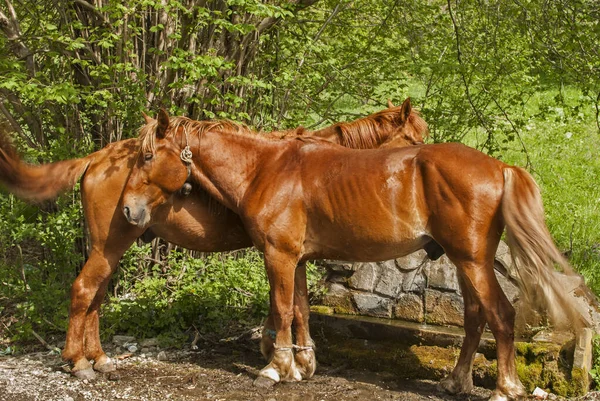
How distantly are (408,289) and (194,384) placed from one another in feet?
6.88

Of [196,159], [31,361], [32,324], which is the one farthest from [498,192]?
[32,324]

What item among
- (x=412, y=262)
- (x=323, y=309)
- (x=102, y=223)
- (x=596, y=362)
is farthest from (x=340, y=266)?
(x=596, y=362)

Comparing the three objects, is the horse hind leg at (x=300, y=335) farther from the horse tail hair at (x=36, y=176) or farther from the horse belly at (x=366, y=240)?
the horse tail hair at (x=36, y=176)

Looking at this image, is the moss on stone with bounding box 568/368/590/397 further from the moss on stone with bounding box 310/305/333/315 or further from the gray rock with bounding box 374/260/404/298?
the moss on stone with bounding box 310/305/333/315

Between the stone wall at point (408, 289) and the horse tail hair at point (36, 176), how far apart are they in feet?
8.44

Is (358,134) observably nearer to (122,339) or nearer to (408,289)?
(408,289)

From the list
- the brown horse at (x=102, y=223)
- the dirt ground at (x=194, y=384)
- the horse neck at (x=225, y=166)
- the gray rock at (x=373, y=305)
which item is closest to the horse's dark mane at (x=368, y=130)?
the brown horse at (x=102, y=223)

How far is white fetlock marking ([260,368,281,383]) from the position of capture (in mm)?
5633

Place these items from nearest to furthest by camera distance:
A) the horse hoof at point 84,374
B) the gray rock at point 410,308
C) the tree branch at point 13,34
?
the horse hoof at point 84,374, the gray rock at point 410,308, the tree branch at point 13,34

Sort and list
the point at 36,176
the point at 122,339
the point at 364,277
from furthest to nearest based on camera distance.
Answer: the point at 122,339 → the point at 364,277 → the point at 36,176

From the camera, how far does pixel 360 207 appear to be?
211 inches

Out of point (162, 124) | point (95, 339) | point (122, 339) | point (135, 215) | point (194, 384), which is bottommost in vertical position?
point (122, 339)

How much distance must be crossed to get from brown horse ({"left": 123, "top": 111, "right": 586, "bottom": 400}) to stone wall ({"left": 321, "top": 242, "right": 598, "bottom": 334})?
0.83m

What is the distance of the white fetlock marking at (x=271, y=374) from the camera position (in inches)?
222
